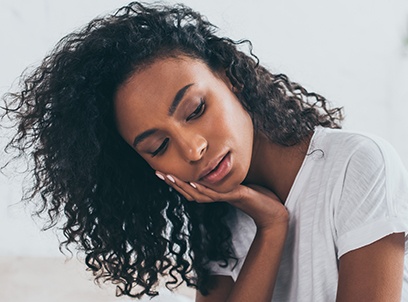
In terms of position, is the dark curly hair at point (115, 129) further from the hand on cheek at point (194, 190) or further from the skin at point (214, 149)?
the hand on cheek at point (194, 190)

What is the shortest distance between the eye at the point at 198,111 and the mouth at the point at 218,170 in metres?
0.09

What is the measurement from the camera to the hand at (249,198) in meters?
1.45

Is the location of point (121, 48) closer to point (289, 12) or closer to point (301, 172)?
point (301, 172)

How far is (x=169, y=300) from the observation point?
72.6 inches

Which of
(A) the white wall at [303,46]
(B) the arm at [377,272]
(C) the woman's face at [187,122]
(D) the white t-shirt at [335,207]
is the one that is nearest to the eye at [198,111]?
(C) the woman's face at [187,122]

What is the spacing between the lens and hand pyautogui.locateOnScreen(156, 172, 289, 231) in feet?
4.76

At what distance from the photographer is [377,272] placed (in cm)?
132

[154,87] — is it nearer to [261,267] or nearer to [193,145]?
[193,145]

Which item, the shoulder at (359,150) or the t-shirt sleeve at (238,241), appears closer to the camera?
the shoulder at (359,150)

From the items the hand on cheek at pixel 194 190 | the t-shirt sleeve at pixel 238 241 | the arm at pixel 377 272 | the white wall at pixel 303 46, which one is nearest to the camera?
the arm at pixel 377 272

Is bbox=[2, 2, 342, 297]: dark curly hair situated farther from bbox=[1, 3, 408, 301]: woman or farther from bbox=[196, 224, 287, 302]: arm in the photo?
bbox=[196, 224, 287, 302]: arm

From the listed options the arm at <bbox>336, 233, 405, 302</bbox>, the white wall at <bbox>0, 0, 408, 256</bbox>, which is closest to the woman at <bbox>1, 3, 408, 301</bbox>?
the arm at <bbox>336, 233, 405, 302</bbox>

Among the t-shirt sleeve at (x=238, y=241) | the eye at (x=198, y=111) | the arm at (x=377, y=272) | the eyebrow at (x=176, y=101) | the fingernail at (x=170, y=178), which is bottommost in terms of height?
the arm at (x=377, y=272)

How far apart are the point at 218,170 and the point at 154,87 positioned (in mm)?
193
